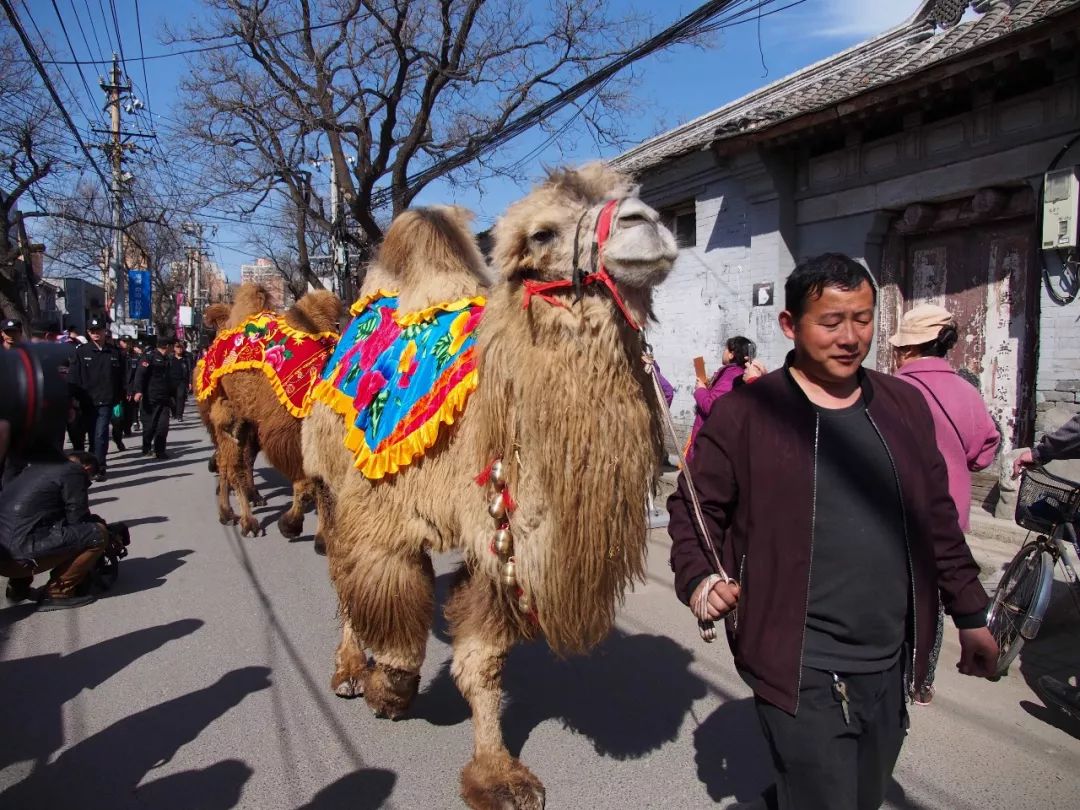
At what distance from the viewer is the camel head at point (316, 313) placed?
624 centimetres

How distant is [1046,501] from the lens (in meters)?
3.72

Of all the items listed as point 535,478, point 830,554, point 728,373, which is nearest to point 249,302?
point 728,373

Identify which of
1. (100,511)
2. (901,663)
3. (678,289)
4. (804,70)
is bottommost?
(100,511)

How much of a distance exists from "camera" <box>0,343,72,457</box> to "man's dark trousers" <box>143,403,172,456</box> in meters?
12.0

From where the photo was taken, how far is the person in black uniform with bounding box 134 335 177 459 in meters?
12.1

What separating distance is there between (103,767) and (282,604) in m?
1.96

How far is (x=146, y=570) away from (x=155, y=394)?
712 cm

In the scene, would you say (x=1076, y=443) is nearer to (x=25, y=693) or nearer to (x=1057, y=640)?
(x=1057, y=640)

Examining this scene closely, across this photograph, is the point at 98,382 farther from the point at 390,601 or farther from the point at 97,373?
the point at 390,601

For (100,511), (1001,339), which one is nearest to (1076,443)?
(1001,339)

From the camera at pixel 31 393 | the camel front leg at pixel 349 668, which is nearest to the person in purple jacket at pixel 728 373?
the camel front leg at pixel 349 668

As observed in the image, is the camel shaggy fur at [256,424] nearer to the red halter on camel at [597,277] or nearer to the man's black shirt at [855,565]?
the red halter on camel at [597,277]

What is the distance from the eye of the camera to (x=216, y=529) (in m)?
7.30

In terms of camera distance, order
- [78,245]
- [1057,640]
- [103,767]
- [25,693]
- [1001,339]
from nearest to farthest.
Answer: [103,767]
[25,693]
[1057,640]
[1001,339]
[78,245]
